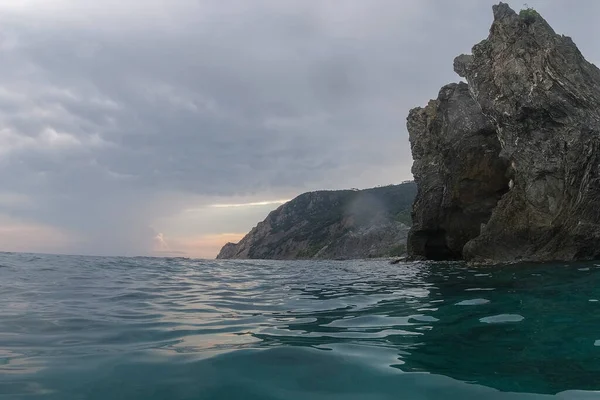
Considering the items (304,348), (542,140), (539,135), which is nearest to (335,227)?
(539,135)

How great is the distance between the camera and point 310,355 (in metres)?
4.90

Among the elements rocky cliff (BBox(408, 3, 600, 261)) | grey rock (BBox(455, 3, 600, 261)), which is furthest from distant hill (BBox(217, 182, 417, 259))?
grey rock (BBox(455, 3, 600, 261))

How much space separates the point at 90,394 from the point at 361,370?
2.55 m

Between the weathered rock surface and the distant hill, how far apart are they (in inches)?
1994

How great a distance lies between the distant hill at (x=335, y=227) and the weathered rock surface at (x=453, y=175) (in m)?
50.6

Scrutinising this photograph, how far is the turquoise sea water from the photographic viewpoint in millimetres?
3947

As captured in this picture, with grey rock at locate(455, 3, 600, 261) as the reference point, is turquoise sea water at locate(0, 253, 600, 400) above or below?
below

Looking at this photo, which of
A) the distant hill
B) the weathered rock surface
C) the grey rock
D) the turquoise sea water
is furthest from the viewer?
the distant hill

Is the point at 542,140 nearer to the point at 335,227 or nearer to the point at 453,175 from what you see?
the point at 453,175

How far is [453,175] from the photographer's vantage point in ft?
105

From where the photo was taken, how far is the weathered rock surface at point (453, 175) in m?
30.8

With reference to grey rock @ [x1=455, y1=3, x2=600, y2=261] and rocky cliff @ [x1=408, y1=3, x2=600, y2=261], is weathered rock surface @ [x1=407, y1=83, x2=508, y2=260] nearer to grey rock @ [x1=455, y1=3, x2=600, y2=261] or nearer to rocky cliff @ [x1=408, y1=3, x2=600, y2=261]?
rocky cliff @ [x1=408, y1=3, x2=600, y2=261]

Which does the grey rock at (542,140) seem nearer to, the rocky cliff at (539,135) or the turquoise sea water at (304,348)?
the rocky cliff at (539,135)

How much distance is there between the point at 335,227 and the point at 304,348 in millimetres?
121348
